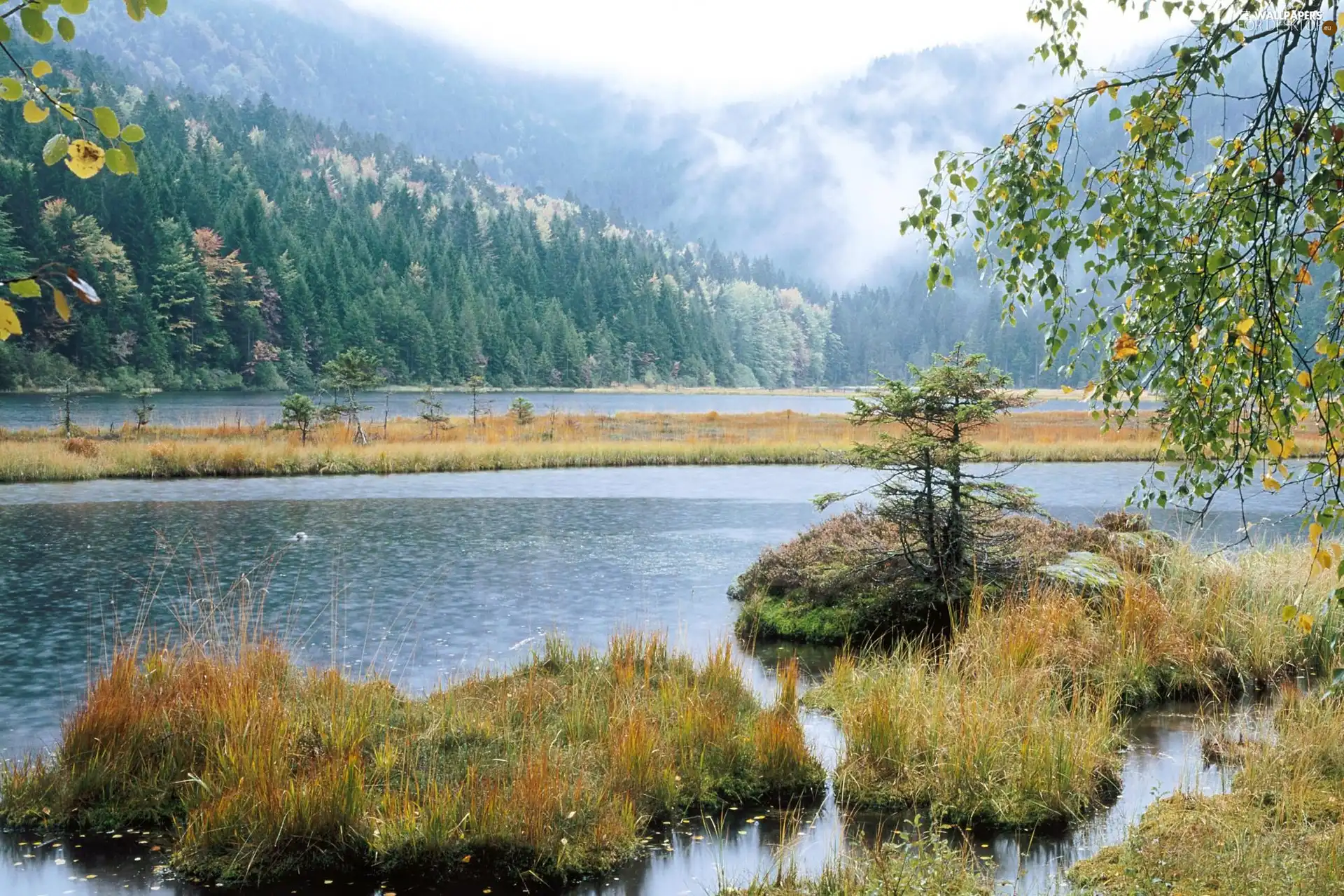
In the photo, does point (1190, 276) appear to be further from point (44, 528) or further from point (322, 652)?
point (44, 528)

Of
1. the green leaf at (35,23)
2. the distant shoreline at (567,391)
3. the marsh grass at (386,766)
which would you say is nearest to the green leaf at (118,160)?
the green leaf at (35,23)

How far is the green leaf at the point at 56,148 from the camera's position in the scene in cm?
245

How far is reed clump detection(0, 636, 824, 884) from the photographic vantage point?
5645 mm

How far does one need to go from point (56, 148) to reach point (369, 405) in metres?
48.1

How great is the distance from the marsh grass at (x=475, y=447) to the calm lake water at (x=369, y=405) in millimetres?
3976

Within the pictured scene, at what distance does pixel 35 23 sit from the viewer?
230 centimetres

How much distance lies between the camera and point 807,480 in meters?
31.7

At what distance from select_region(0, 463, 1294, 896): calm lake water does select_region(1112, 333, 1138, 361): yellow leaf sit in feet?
8.80

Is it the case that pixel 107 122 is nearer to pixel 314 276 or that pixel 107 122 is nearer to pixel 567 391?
pixel 314 276

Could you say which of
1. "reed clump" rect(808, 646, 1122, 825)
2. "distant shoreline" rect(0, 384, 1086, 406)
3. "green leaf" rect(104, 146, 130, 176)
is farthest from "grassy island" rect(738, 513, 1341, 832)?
"distant shoreline" rect(0, 384, 1086, 406)

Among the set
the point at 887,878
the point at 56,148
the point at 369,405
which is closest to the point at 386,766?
the point at 887,878

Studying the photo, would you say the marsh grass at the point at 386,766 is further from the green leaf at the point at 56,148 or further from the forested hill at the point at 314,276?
the forested hill at the point at 314,276

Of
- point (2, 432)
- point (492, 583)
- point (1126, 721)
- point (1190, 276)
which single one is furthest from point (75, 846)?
point (2, 432)

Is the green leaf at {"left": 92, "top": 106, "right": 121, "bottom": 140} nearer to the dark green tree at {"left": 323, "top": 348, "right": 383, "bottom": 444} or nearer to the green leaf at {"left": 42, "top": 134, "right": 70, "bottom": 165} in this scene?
the green leaf at {"left": 42, "top": 134, "right": 70, "bottom": 165}
